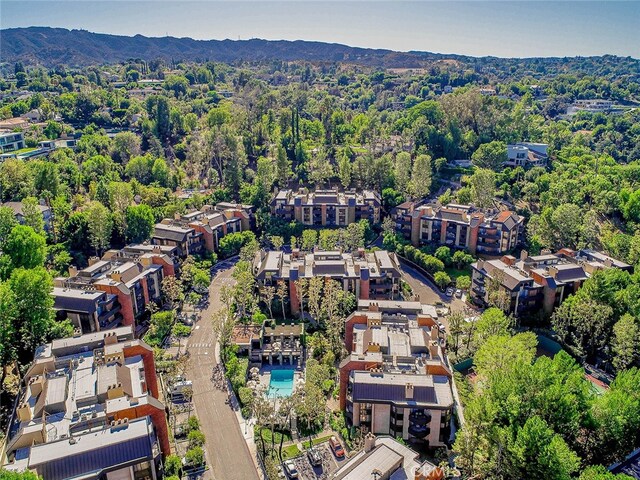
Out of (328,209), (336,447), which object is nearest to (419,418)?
(336,447)

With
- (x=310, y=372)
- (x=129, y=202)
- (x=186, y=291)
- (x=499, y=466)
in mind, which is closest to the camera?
(x=499, y=466)

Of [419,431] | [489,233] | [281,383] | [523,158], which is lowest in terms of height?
[281,383]

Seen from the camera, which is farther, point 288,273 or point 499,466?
point 288,273

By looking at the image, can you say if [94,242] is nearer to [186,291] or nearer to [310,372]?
[186,291]

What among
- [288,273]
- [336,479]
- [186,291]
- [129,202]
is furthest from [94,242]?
[336,479]

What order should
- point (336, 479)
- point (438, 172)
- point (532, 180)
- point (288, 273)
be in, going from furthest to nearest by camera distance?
1. point (438, 172)
2. point (532, 180)
3. point (288, 273)
4. point (336, 479)

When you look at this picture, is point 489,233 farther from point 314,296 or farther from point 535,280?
point 314,296
